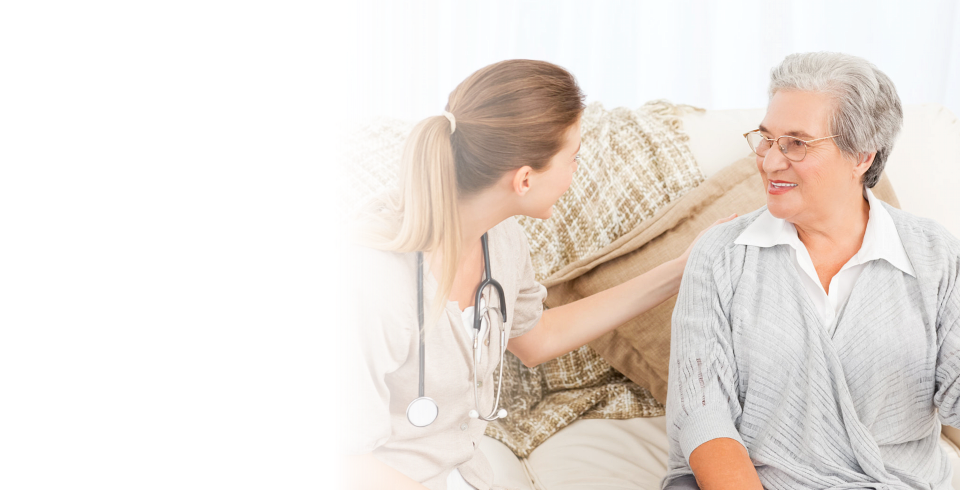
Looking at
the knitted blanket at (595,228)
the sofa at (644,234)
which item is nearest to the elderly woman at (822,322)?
the sofa at (644,234)

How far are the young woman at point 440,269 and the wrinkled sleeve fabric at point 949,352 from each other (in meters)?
0.59

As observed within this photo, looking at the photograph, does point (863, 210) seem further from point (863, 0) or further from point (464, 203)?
point (863, 0)

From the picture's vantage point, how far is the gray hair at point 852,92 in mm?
918

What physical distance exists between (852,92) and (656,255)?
55cm

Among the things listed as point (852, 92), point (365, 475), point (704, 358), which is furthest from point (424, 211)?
point (852, 92)

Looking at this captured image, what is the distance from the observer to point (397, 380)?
87 cm

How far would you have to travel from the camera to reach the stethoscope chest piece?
2.57 ft

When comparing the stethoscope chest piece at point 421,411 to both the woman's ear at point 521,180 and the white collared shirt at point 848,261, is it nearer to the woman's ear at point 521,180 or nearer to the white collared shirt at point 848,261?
the woman's ear at point 521,180

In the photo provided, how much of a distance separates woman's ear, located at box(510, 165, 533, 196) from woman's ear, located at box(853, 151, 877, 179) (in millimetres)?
496

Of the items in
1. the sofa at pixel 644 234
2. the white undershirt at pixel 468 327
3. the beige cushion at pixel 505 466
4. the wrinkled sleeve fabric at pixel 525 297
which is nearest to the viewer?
the white undershirt at pixel 468 327

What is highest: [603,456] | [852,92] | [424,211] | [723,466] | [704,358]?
[852,92]

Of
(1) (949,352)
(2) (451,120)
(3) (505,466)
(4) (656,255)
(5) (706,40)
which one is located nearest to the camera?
(2) (451,120)

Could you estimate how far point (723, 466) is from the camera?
95 centimetres

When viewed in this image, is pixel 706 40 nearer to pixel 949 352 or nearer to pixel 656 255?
pixel 656 255
